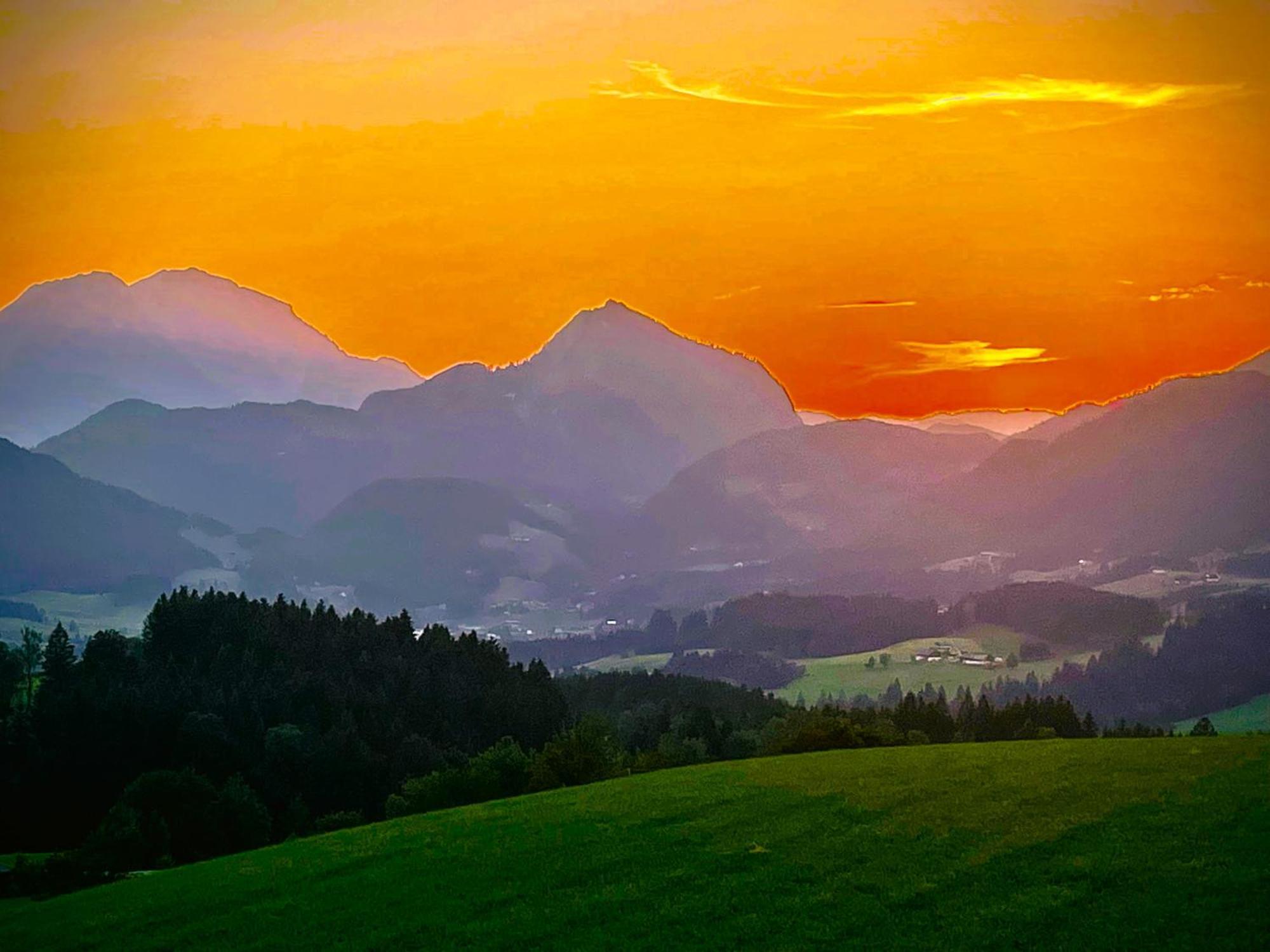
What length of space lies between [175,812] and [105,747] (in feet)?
83.6

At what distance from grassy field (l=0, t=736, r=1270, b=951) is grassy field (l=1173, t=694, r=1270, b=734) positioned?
506 feet

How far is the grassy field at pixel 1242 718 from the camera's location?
17338 centimetres

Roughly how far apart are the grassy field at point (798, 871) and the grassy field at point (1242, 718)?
154 metres

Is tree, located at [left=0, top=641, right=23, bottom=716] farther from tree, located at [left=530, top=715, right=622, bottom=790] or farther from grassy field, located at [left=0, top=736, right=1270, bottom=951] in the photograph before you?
grassy field, located at [left=0, top=736, right=1270, bottom=951]

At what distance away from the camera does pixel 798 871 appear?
89.8 ft

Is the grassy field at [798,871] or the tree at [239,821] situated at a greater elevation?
the grassy field at [798,871]

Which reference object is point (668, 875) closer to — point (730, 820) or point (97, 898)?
point (730, 820)

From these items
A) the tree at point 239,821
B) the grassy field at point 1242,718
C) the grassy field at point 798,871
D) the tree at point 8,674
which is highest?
the tree at point 8,674

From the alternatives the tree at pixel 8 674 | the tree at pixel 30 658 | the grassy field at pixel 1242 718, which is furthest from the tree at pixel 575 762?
the grassy field at pixel 1242 718

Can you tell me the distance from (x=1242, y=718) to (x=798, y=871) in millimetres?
179053

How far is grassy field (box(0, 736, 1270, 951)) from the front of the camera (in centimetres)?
2327

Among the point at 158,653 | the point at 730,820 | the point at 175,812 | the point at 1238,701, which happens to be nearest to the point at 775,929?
the point at 730,820

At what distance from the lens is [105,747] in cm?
8112

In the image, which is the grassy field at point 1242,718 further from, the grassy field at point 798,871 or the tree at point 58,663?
the grassy field at point 798,871
